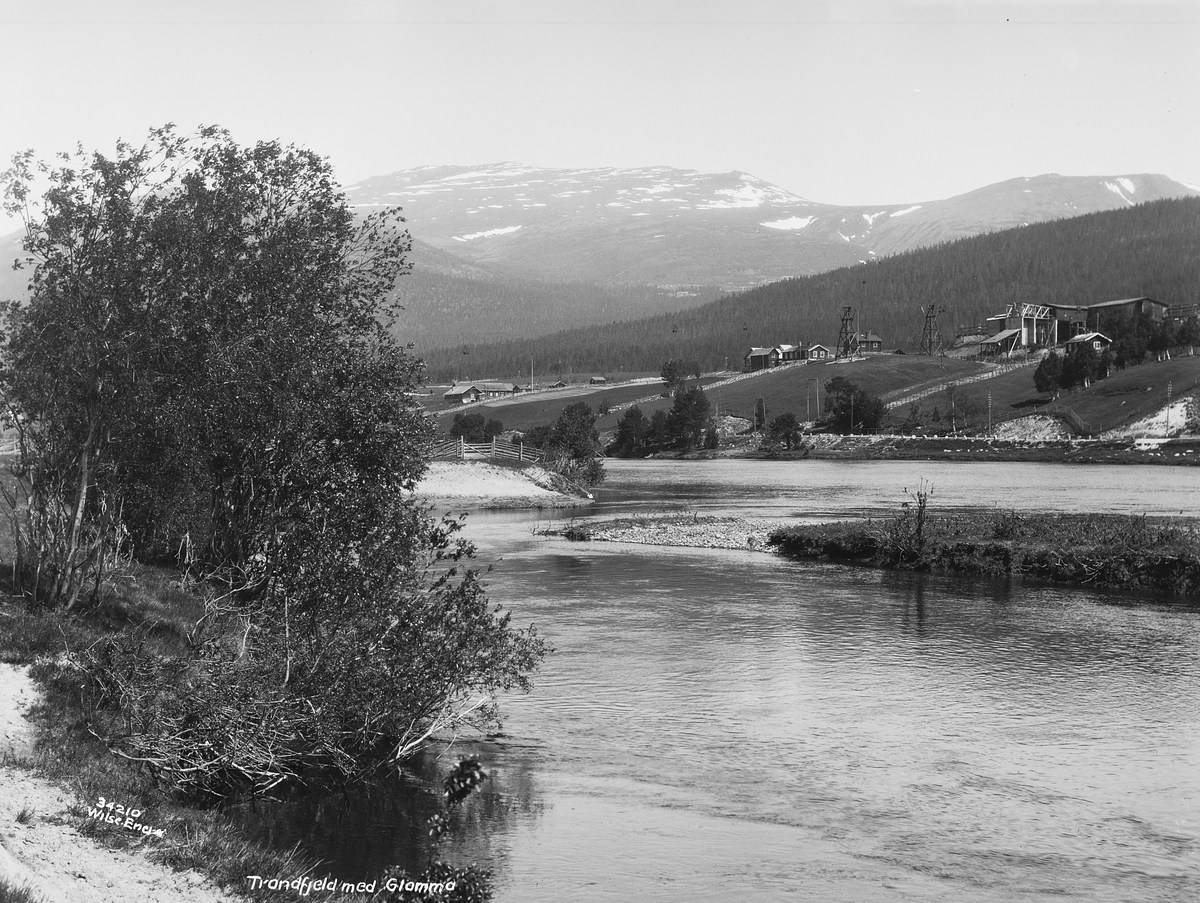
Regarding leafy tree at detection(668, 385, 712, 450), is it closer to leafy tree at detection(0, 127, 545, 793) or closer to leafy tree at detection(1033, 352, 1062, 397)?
leafy tree at detection(1033, 352, 1062, 397)

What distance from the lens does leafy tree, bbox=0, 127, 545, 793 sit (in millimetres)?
17984

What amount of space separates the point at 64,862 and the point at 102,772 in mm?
3323

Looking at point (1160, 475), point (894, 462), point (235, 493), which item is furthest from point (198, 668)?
point (894, 462)

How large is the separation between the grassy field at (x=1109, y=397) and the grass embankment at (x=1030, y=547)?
107270mm

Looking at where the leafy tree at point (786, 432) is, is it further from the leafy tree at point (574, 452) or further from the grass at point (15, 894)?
the grass at point (15, 894)

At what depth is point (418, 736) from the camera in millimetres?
20172

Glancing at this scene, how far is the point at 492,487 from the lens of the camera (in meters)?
84.1

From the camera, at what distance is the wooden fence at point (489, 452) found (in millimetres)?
90988

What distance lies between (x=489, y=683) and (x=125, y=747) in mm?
6544

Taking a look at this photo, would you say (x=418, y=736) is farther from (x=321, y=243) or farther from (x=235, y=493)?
(x=321, y=243)

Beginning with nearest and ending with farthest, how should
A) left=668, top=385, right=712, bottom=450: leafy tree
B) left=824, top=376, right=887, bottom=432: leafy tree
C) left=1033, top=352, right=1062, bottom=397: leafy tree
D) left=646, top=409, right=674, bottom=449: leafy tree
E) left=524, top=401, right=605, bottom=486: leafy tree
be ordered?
left=524, top=401, right=605, bottom=486: leafy tree, left=824, top=376, right=887, bottom=432: leafy tree, left=668, top=385, right=712, bottom=450: leafy tree, left=646, top=409, right=674, bottom=449: leafy tree, left=1033, top=352, right=1062, bottom=397: leafy tree

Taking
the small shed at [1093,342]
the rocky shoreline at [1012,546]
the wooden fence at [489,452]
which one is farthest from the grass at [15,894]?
the small shed at [1093,342]

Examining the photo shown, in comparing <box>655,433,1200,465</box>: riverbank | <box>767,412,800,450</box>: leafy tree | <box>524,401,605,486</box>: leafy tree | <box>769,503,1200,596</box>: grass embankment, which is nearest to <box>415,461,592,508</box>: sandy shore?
<box>524,401,605,486</box>: leafy tree

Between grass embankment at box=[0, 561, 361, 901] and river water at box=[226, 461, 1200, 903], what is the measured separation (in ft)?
5.98
